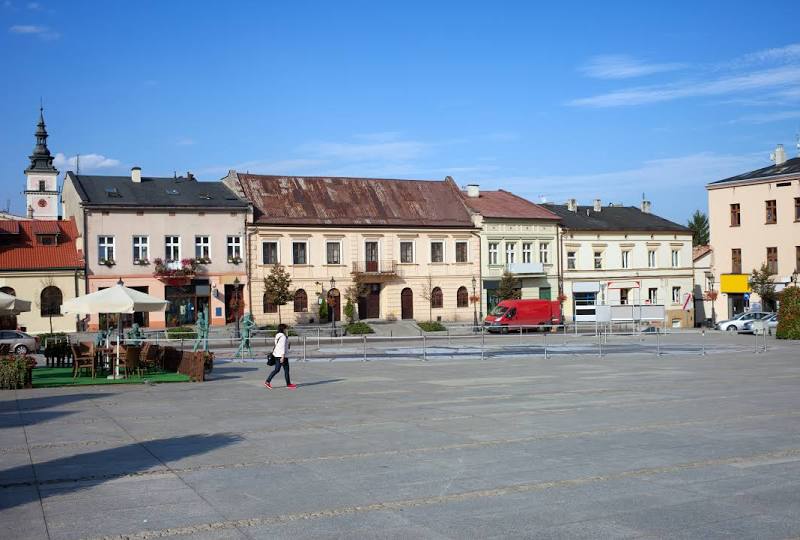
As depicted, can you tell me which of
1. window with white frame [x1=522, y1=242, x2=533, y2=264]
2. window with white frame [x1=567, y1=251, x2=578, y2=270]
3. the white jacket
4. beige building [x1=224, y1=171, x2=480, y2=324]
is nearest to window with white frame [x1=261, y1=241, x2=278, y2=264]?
beige building [x1=224, y1=171, x2=480, y2=324]

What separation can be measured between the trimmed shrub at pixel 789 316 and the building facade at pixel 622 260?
2156 cm

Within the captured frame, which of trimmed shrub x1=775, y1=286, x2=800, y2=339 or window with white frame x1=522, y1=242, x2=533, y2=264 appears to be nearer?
trimmed shrub x1=775, y1=286, x2=800, y2=339

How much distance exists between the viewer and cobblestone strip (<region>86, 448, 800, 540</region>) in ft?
27.7

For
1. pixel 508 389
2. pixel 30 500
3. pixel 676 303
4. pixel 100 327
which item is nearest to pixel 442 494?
pixel 30 500

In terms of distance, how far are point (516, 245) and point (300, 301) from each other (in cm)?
1816

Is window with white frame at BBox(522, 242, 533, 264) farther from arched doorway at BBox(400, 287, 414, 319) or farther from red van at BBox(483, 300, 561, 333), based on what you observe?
arched doorway at BBox(400, 287, 414, 319)

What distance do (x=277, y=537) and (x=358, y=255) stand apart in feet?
180

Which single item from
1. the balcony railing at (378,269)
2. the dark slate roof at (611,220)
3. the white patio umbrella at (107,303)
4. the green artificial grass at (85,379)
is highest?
the dark slate roof at (611,220)

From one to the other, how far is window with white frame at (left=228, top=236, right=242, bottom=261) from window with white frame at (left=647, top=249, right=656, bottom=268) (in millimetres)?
35007

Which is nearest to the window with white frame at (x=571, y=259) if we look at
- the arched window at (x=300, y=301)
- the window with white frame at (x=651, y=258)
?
the window with white frame at (x=651, y=258)

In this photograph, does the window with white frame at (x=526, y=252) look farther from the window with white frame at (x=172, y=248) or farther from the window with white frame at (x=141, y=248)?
the window with white frame at (x=141, y=248)

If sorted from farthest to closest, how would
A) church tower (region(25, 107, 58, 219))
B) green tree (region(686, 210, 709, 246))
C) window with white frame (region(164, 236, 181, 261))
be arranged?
green tree (region(686, 210, 709, 246)) < church tower (region(25, 107, 58, 219)) < window with white frame (region(164, 236, 181, 261))

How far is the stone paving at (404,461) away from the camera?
8695 mm

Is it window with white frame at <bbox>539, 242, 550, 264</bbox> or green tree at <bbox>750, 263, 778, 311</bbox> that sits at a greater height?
window with white frame at <bbox>539, 242, 550, 264</bbox>
